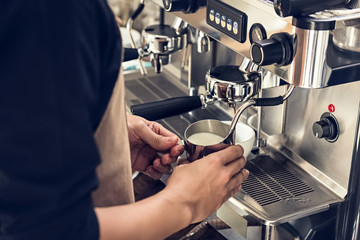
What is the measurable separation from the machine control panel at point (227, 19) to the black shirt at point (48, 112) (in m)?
0.44

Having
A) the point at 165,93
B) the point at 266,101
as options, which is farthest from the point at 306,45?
the point at 165,93

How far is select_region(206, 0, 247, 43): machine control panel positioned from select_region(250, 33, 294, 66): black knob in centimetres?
12

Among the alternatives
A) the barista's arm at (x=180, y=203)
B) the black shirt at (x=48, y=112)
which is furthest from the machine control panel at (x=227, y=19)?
the black shirt at (x=48, y=112)

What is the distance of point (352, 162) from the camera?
1.03 meters

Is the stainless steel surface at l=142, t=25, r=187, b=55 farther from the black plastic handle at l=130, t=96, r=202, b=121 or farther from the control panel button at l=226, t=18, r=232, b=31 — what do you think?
the control panel button at l=226, t=18, r=232, b=31

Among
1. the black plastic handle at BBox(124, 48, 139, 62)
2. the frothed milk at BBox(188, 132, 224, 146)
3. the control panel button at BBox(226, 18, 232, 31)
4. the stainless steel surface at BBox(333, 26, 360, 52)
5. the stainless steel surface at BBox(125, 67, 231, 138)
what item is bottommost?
the stainless steel surface at BBox(125, 67, 231, 138)

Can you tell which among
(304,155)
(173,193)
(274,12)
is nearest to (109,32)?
(173,193)

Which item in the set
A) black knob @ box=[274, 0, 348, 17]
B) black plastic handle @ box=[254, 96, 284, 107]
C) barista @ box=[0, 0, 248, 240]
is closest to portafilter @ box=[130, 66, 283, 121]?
black plastic handle @ box=[254, 96, 284, 107]

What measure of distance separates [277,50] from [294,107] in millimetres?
363

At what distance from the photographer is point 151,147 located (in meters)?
1.08

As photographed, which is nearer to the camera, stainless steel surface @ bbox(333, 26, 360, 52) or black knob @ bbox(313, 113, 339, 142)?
stainless steel surface @ bbox(333, 26, 360, 52)

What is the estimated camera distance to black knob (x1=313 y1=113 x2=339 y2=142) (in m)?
1.09

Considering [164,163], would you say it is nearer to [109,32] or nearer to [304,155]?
[304,155]

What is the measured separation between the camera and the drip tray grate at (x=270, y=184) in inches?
43.4
